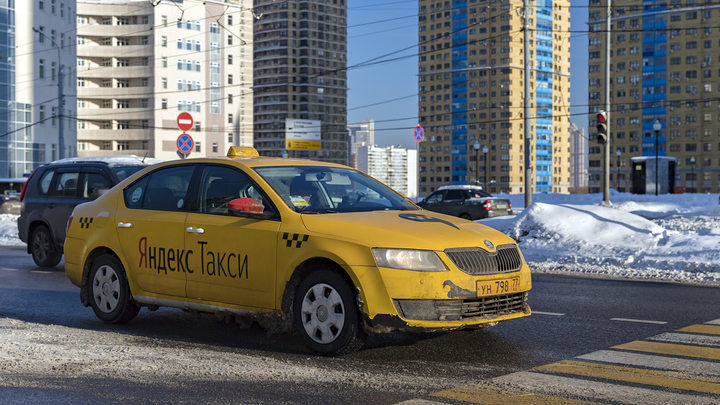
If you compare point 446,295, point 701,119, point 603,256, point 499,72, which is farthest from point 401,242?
point 499,72

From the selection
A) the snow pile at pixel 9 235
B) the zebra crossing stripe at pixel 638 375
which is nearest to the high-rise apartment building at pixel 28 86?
the snow pile at pixel 9 235

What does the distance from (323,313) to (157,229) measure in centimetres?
211

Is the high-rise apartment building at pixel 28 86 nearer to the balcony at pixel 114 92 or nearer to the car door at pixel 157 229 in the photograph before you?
the balcony at pixel 114 92

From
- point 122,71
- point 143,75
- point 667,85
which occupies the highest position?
point 667,85

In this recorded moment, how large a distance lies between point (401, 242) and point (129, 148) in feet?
342

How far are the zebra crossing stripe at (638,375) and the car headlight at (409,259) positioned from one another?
1.08 metres

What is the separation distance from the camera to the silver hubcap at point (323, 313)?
225 inches

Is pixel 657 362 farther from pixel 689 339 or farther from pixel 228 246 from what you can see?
pixel 228 246

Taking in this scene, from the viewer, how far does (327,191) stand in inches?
260

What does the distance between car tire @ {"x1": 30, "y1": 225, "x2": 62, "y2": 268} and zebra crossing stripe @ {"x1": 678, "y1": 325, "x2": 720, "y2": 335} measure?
34.6 ft

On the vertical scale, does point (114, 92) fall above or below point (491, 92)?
below

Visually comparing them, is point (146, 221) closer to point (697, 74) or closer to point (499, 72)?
point (697, 74)

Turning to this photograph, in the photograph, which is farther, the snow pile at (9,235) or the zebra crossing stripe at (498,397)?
the snow pile at (9,235)

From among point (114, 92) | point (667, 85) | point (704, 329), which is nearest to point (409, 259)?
point (704, 329)
